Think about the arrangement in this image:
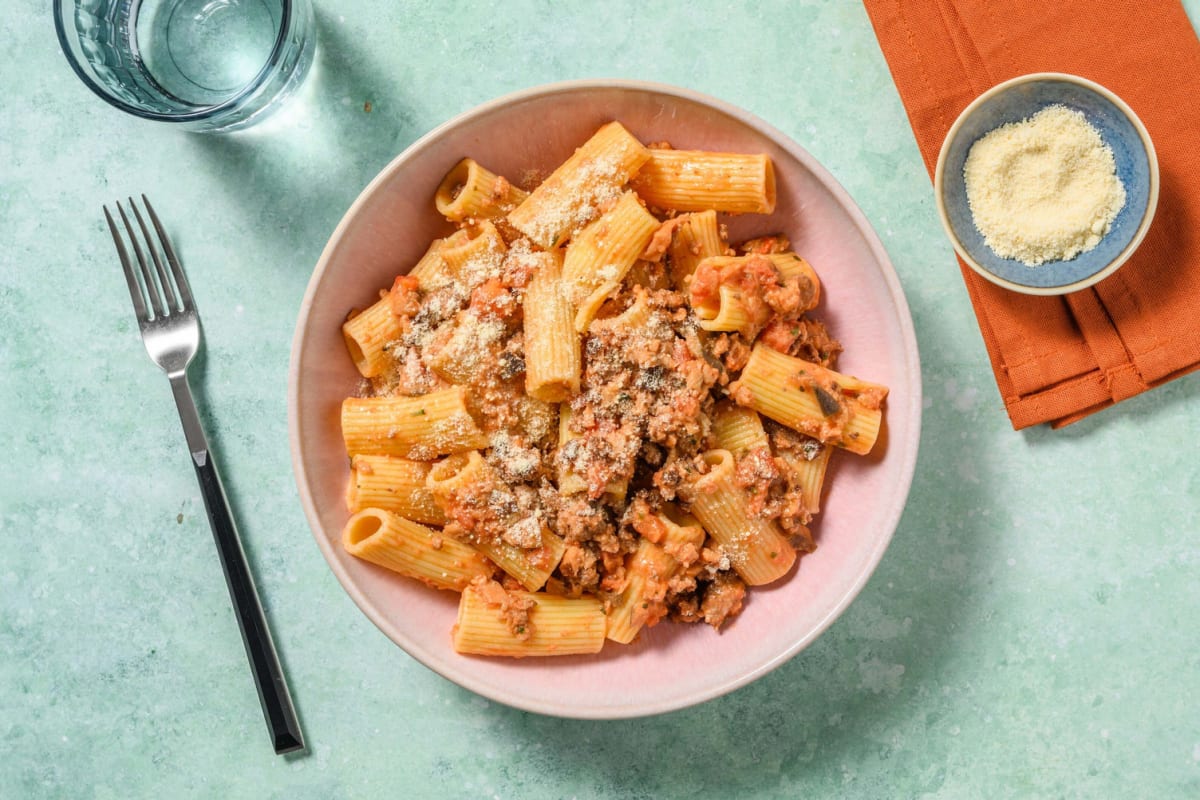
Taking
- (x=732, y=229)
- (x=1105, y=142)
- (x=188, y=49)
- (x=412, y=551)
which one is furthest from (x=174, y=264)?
(x=1105, y=142)

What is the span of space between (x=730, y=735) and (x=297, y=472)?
1.41m

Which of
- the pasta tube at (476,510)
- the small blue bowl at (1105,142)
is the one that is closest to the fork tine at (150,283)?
the pasta tube at (476,510)

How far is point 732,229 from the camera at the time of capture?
235 centimetres

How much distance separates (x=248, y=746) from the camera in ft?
8.66

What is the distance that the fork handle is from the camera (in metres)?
2.51

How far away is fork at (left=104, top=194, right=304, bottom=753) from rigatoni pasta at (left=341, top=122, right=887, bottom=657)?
21.9 inches

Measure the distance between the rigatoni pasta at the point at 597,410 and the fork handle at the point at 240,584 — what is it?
545mm

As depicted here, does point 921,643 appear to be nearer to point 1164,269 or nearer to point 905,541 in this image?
point 905,541

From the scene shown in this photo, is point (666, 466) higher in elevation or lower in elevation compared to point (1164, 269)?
higher

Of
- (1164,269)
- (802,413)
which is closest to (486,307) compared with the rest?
(802,413)

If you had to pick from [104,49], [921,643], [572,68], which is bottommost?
[921,643]

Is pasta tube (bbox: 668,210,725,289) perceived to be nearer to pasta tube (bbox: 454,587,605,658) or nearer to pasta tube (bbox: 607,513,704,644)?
pasta tube (bbox: 607,513,704,644)

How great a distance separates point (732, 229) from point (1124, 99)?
1.16m

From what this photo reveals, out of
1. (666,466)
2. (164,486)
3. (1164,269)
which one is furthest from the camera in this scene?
(164,486)
